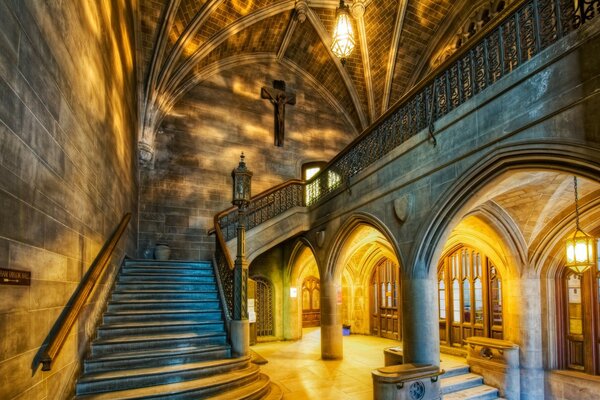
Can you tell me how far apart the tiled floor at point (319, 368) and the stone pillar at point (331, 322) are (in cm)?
24

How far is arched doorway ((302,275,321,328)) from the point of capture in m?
14.6

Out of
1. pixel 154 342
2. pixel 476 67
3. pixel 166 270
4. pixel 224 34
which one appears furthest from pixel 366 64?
pixel 154 342

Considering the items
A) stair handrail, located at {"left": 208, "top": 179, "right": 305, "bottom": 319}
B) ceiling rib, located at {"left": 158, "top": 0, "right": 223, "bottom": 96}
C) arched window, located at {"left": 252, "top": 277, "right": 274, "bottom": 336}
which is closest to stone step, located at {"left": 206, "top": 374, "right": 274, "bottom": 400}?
stair handrail, located at {"left": 208, "top": 179, "right": 305, "bottom": 319}

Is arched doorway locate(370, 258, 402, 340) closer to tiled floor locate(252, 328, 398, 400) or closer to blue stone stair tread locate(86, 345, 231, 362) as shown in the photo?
tiled floor locate(252, 328, 398, 400)

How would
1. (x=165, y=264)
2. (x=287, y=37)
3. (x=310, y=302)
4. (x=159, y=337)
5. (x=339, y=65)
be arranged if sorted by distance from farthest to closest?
(x=310, y=302) → (x=339, y=65) → (x=287, y=37) → (x=165, y=264) → (x=159, y=337)

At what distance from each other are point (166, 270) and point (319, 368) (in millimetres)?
3443

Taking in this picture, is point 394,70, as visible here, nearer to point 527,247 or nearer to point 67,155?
point 527,247

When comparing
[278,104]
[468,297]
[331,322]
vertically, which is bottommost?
[331,322]

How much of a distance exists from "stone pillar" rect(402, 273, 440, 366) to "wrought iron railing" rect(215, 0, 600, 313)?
6.75 feet

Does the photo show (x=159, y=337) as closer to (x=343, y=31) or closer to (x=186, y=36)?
(x=343, y=31)

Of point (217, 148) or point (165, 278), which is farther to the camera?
point (217, 148)

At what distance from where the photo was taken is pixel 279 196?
34.7 feet

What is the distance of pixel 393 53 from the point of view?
12000 mm

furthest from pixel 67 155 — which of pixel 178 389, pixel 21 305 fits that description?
pixel 178 389
